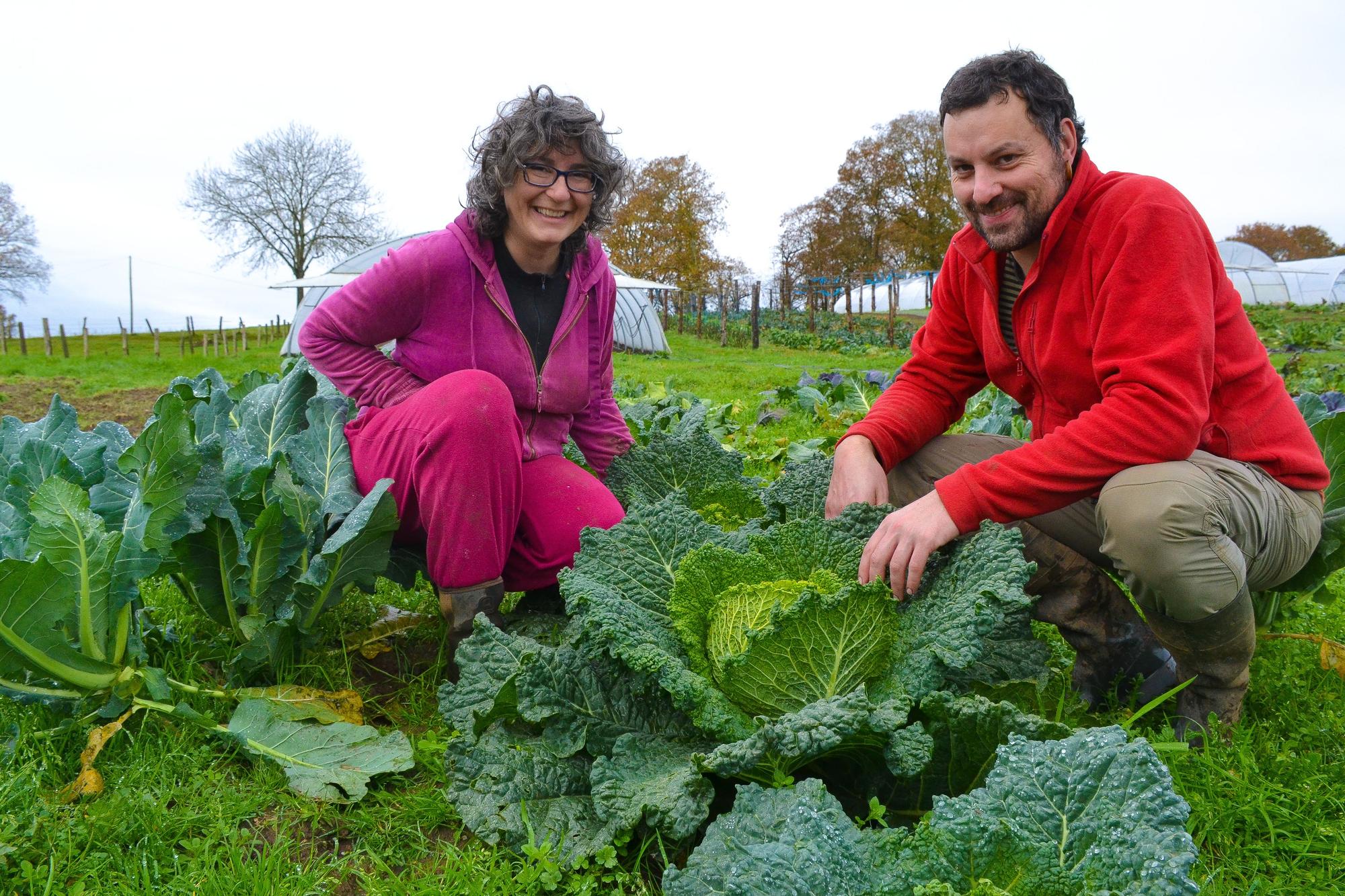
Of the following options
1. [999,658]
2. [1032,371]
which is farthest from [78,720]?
[1032,371]

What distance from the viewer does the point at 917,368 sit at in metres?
2.76

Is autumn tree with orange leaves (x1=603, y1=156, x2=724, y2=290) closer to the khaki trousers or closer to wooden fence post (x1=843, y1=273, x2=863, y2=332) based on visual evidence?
wooden fence post (x1=843, y1=273, x2=863, y2=332)

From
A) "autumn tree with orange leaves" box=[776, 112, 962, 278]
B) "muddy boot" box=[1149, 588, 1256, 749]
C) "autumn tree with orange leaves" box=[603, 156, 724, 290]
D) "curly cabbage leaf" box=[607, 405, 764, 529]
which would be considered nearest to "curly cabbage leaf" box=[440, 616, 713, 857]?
"curly cabbage leaf" box=[607, 405, 764, 529]

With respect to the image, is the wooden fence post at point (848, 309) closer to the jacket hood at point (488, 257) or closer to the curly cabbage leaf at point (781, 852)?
the jacket hood at point (488, 257)

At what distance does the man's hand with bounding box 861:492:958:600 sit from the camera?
1.88 meters

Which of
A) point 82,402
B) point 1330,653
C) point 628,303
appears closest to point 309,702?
point 1330,653

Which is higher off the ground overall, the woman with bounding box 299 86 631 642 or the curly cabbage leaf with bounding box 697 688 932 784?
the woman with bounding box 299 86 631 642

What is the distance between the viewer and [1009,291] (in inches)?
95.6

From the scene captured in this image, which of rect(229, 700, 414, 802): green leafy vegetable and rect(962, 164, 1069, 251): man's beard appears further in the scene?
rect(962, 164, 1069, 251): man's beard

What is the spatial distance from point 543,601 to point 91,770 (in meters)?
1.26

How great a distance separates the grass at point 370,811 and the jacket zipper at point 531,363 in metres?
0.70

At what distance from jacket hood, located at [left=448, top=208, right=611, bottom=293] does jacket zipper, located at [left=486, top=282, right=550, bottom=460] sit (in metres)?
0.04

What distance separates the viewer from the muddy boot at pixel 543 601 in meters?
2.80

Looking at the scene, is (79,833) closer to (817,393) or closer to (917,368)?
(917,368)
